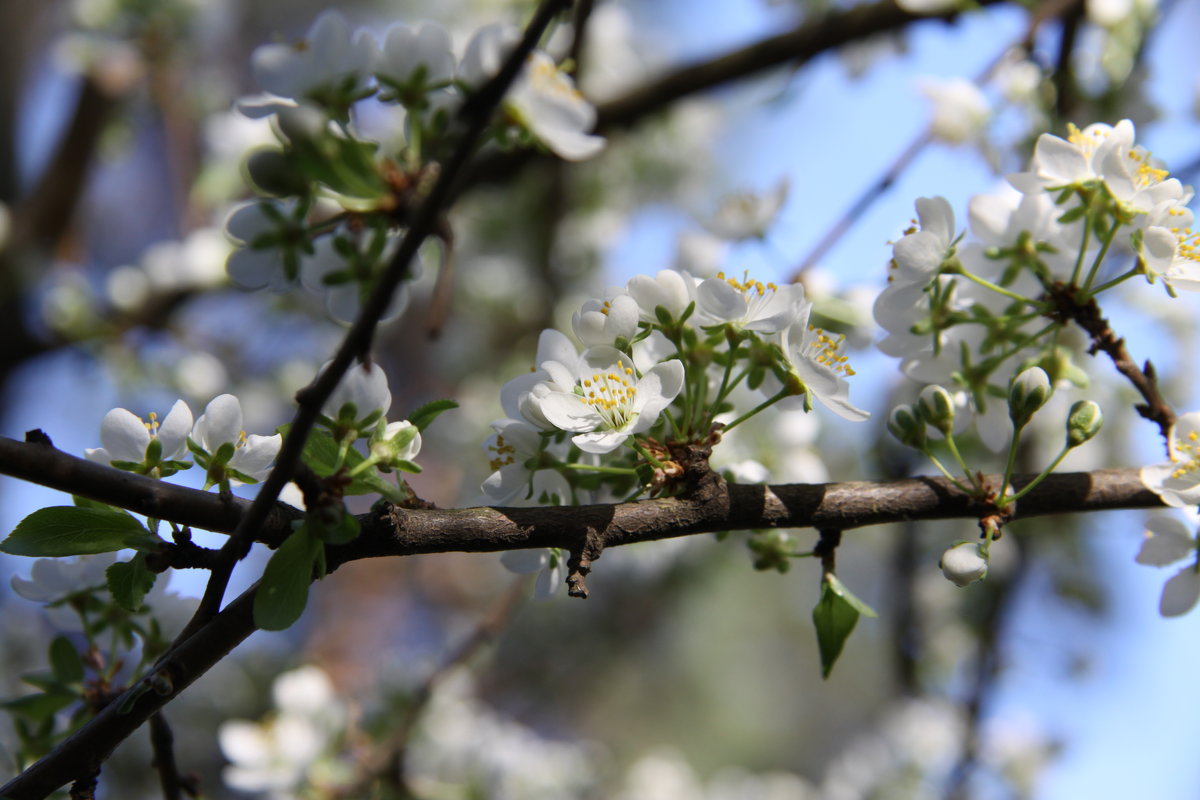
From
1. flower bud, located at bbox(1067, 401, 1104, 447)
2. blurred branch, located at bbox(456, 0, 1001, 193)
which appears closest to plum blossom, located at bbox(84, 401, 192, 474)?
flower bud, located at bbox(1067, 401, 1104, 447)

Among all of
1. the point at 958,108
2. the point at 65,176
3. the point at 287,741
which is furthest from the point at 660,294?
the point at 65,176

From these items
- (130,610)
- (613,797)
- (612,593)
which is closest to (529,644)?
(612,593)

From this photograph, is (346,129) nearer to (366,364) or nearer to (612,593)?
(366,364)

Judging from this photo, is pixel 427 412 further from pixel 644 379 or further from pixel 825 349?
pixel 825 349

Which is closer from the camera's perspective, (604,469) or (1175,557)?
(604,469)

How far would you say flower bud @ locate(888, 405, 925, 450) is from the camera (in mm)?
1020

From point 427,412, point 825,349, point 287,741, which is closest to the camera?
point 427,412

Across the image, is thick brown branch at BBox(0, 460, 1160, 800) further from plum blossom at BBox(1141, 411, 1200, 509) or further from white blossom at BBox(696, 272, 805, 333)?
white blossom at BBox(696, 272, 805, 333)

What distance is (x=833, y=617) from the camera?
0.94m

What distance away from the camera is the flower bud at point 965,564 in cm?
87

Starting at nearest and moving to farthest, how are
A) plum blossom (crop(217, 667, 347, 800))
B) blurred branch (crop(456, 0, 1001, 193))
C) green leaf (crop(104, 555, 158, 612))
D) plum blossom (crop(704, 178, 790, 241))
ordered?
1. green leaf (crop(104, 555, 158, 612))
2. plum blossom (crop(704, 178, 790, 241))
3. plum blossom (crop(217, 667, 347, 800))
4. blurred branch (crop(456, 0, 1001, 193))

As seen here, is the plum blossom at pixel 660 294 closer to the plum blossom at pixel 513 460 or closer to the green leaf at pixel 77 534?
the plum blossom at pixel 513 460

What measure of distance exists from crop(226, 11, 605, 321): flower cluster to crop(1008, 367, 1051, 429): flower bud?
0.49m

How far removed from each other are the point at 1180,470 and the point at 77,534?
1060mm
